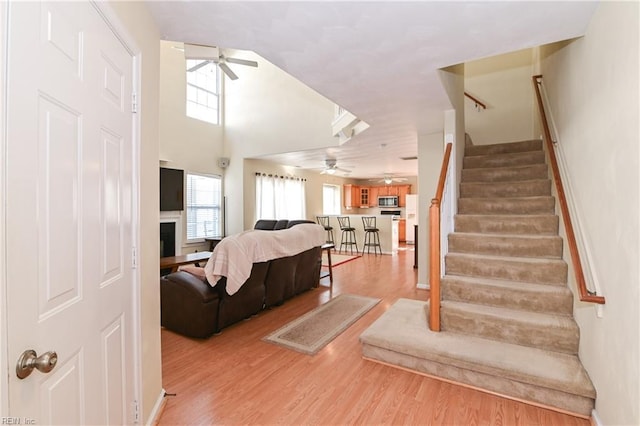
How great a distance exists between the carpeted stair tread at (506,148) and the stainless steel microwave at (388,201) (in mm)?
6884

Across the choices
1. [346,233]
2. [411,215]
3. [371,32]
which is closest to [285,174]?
[346,233]

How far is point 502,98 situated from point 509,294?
4.22m

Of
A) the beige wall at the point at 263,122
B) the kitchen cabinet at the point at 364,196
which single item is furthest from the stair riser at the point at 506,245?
the kitchen cabinet at the point at 364,196

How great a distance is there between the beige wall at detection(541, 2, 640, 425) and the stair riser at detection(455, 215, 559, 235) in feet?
3.07

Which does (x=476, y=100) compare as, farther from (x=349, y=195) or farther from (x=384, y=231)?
(x=349, y=195)

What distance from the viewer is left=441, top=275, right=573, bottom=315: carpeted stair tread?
Result: 8.50 ft

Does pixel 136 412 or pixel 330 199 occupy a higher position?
pixel 330 199

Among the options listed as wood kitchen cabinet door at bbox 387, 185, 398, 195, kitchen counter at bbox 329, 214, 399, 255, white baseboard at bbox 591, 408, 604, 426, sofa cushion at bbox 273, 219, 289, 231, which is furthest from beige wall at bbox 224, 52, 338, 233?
wood kitchen cabinet door at bbox 387, 185, 398, 195

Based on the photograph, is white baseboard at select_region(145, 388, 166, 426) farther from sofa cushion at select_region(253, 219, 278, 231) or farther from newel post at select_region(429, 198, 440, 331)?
sofa cushion at select_region(253, 219, 278, 231)

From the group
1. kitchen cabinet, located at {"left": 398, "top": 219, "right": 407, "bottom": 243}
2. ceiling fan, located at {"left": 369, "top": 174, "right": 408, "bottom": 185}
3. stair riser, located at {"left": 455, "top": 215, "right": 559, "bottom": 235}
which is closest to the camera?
stair riser, located at {"left": 455, "top": 215, "right": 559, "bottom": 235}

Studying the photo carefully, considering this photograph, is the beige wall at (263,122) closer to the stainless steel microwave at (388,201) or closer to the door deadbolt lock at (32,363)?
the door deadbolt lock at (32,363)

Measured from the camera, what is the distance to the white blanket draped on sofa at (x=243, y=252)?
3.12 meters

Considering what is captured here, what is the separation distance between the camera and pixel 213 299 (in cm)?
315

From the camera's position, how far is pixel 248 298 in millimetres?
3578
